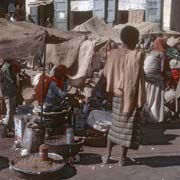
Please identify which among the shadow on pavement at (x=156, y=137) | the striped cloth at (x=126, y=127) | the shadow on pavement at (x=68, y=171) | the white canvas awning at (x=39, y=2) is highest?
the white canvas awning at (x=39, y=2)

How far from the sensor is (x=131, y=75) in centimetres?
720

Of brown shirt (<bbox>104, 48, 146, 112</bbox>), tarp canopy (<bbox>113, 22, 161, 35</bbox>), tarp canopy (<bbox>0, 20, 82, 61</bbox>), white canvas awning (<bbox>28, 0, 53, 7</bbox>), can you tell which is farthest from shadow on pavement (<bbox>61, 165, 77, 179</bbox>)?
white canvas awning (<bbox>28, 0, 53, 7</bbox>)

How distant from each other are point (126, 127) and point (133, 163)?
813mm

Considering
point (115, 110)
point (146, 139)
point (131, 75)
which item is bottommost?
point (146, 139)

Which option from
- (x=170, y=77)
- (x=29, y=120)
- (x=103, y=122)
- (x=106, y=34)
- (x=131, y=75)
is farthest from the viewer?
(x=106, y=34)

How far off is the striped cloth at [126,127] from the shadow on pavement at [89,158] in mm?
659

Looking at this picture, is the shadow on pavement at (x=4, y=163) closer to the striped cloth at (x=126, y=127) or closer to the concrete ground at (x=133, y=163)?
the concrete ground at (x=133, y=163)

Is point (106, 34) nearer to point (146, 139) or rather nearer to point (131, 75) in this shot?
point (146, 139)

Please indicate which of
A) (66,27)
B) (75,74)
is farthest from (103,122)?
(66,27)

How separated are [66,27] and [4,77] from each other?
44.2 feet

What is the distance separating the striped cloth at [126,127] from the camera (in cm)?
728

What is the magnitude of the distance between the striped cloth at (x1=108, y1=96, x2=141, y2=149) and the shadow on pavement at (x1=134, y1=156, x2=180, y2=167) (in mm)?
613

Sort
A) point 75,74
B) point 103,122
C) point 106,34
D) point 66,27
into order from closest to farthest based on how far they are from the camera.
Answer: point 103,122 < point 75,74 < point 106,34 < point 66,27

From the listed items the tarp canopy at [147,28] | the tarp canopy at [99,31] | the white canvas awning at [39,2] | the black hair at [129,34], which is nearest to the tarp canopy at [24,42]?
the black hair at [129,34]
